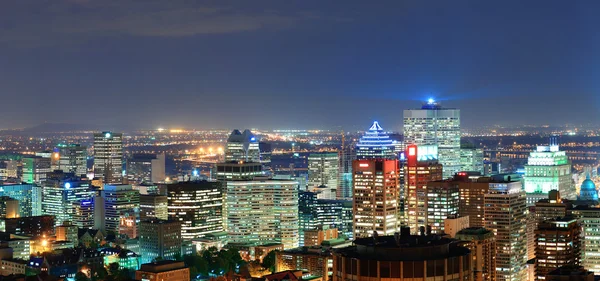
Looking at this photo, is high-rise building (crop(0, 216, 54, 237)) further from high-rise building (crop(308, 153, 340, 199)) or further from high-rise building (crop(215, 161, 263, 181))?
high-rise building (crop(308, 153, 340, 199))

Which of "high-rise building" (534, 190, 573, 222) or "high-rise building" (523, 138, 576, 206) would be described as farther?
"high-rise building" (523, 138, 576, 206)

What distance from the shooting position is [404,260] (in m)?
15.7

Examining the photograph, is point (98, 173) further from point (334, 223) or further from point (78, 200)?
point (334, 223)

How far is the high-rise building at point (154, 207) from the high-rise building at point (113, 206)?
2.64 m

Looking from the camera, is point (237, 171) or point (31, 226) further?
point (237, 171)

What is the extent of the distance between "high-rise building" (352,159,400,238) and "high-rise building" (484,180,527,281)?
22.9ft

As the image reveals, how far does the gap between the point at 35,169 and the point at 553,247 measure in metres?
79.4

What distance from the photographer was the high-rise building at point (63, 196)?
314 ft

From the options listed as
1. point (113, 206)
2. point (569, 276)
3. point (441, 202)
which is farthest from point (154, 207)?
point (569, 276)

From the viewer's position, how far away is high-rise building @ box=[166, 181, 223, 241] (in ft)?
266

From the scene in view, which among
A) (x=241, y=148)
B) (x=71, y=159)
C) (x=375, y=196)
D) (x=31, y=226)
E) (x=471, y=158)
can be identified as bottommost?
(x=31, y=226)

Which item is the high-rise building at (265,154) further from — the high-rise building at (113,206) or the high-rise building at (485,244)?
the high-rise building at (485,244)

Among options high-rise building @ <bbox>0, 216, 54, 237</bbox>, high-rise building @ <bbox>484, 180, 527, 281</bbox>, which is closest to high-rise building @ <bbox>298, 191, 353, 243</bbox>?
high-rise building @ <bbox>484, 180, 527, 281</bbox>

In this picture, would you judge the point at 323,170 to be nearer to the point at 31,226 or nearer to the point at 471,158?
the point at 471,158
